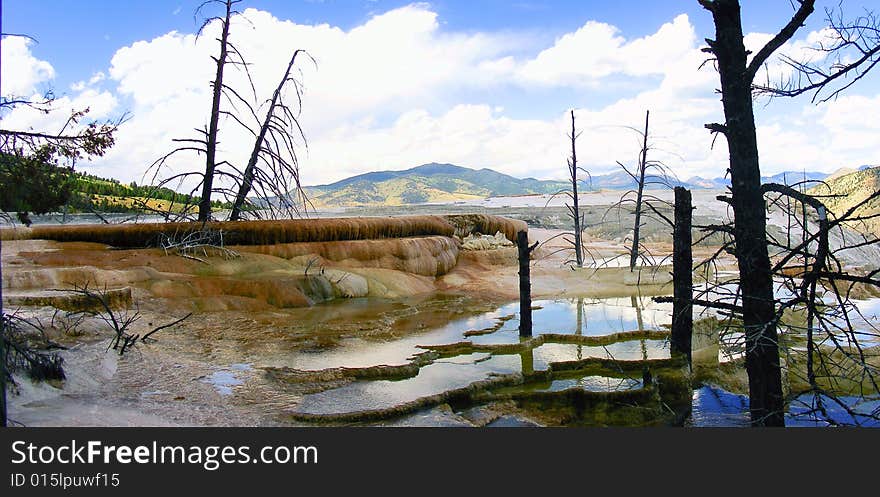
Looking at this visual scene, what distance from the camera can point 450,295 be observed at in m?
13.0

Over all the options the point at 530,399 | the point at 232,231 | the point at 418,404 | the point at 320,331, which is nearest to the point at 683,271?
the point at 530,399

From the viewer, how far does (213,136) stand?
43.7 feet

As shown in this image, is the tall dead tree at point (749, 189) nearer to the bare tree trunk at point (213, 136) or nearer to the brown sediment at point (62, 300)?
the brown sediment at point (62, 300)

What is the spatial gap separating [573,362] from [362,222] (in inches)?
303

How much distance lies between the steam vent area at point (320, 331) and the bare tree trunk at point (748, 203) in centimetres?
151

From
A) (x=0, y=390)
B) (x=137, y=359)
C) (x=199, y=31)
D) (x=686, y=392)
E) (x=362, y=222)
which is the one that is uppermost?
(x=199, y=31)

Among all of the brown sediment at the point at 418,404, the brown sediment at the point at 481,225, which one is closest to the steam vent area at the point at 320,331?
the brown sediment at the point at 418,404

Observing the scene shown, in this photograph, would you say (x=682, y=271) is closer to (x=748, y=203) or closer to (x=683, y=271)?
(x=683, y=271)

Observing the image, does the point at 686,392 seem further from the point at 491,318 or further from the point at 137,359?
the point at 137,359

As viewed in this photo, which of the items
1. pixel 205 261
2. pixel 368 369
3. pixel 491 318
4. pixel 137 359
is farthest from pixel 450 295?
pixel 137 359

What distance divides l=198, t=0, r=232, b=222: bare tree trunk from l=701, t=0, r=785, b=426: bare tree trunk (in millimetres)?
10551

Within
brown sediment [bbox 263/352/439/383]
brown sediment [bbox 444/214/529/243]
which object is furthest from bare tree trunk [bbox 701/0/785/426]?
brown sediment [bbox 444/214/529/243]

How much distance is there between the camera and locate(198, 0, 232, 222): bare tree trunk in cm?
1329

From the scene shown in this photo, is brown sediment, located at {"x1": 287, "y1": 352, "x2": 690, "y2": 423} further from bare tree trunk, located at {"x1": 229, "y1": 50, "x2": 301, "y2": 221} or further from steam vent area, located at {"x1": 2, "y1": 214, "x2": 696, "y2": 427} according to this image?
bare tree trunk, located at {"x1": 229, "y1": 50, "x2": 301, "y2": 221}
